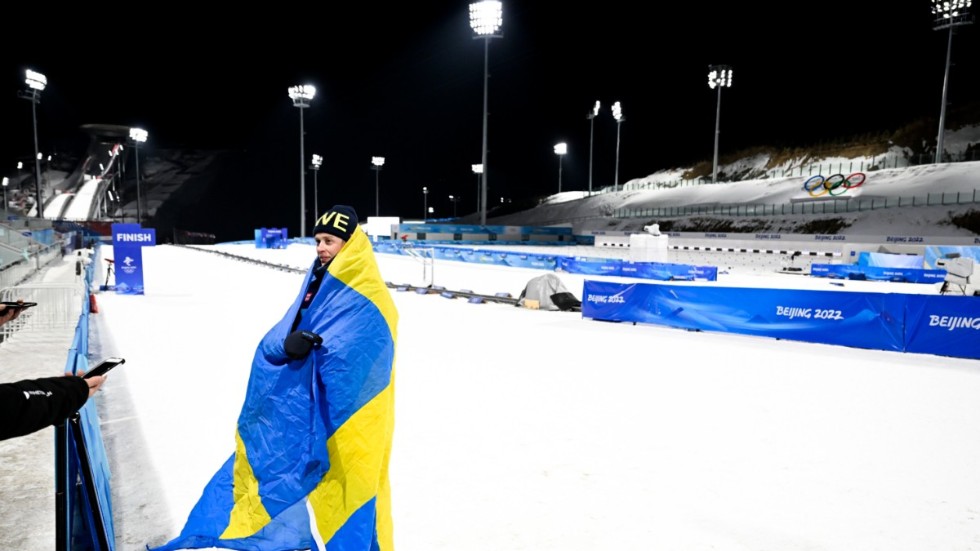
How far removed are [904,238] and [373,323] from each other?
3391cm

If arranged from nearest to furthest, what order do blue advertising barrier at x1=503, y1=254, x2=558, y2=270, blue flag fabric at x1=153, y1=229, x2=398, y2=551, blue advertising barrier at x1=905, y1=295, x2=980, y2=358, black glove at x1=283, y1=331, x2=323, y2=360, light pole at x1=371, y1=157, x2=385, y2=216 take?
black glove at x1=283, y1=331, x2=323, y2=360 → blue flag fabric at x1=153, y1=229, x2=398, y2=551 → blue advertising barrier at x1=905, y1=295, x2=980, y2=358 → blue advertising barrier at x1=503, y1=254, x2=558, y2=270 → light pole at x1=371, y1=157, x2=385, y2=216

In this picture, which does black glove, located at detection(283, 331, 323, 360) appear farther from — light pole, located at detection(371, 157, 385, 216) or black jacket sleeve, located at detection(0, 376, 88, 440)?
light pole, located at detection(371, 157, 385, 216)

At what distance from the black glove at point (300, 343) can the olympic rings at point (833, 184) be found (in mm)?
45397

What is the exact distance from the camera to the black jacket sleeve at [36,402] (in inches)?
61.2

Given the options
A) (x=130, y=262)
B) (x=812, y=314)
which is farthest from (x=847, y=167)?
(x=130, y=262)

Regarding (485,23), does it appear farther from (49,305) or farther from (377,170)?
(377,170)

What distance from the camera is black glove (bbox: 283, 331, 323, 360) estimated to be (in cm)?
247

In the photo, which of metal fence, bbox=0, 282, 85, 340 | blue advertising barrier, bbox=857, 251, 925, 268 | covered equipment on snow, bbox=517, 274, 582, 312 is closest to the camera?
metal fence, bbox=0, 282, 85, 340

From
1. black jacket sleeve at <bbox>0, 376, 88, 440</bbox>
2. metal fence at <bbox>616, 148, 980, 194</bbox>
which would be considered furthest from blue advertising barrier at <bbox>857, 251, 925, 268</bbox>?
black jacket sleeve at <bbox>0, 376, 88, 440</bbox>

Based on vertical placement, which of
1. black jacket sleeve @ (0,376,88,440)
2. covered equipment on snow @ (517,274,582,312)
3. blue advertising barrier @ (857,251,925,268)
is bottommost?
covered equipment on snow @ (517,274,582,312)

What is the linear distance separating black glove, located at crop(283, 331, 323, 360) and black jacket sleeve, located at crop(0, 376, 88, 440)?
30.7 inches

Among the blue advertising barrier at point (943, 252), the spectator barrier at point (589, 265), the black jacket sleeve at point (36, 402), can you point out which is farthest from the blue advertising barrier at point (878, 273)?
the black jacket sleeve at point (36, 402)

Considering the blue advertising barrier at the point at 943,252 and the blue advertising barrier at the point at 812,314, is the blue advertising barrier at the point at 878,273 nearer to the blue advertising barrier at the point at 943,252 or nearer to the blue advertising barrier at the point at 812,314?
the blue advertising barrier at the point at 943,252

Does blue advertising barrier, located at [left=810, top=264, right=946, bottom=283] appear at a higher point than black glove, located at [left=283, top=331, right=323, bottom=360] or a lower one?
lower
